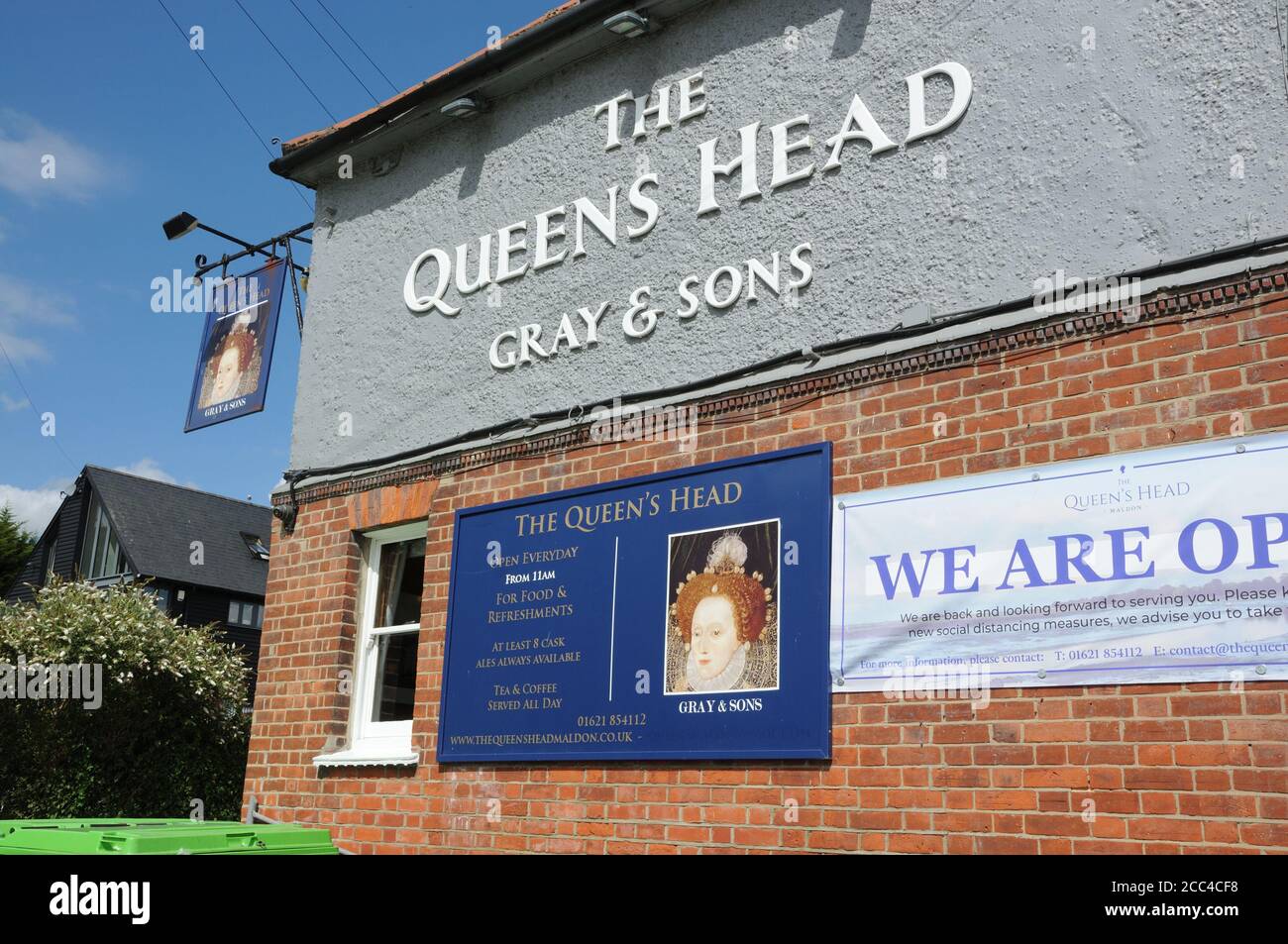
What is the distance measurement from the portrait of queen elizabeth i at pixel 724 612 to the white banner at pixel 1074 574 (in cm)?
38

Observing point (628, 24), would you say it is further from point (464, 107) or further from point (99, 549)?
point (99, 549)

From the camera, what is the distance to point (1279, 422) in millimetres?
4371

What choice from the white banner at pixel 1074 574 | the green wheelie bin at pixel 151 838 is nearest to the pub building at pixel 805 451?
the white banner at pixel 1074 574

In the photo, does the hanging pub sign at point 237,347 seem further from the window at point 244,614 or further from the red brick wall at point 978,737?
the window at point 244,614

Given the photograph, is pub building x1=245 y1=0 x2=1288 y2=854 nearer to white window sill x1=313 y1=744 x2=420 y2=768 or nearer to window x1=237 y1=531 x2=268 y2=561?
white window sill x1=313 y1=744 x2=420 y2=768

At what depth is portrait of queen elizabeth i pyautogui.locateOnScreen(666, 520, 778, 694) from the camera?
18.5 ft

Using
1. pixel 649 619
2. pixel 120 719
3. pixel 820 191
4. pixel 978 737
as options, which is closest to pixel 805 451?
pixel 649 619

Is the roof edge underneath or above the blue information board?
above

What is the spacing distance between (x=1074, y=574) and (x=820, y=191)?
240 centimetres

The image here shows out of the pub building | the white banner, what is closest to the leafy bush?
the pub building

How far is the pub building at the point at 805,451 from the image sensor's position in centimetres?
455

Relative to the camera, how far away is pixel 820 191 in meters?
6.06

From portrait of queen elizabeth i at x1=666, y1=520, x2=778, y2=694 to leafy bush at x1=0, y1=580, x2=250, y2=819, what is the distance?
9.75m
